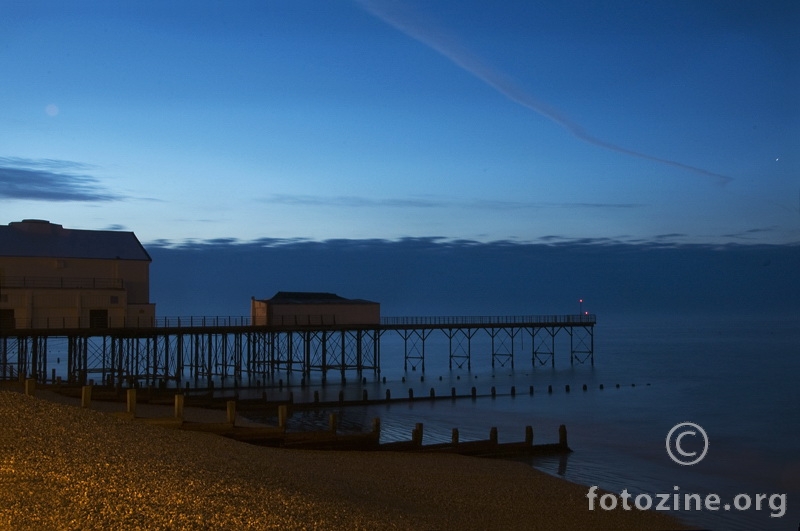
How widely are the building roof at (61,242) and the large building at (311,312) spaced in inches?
354

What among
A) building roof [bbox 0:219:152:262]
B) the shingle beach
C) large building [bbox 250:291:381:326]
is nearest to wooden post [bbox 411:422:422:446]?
the shingle beach

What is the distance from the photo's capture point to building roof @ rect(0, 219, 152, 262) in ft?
137

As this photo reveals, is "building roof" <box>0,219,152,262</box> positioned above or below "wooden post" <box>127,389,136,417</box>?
above

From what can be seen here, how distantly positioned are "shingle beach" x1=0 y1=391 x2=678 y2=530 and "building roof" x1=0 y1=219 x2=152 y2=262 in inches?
1031

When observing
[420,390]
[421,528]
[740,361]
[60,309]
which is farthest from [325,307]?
[740,361]

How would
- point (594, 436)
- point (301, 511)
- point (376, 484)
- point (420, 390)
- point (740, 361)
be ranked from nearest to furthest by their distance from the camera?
point (301, 511)
point (376, 484)
point (594, 436)
point (420, 390)
point (740, 361)

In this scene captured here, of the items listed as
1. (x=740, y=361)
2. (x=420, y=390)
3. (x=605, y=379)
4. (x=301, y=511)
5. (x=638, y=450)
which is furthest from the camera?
(x=740, y=361)

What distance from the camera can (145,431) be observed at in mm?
16688

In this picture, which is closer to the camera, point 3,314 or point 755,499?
point 755,499

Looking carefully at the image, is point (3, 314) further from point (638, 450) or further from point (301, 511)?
point (301, 511)

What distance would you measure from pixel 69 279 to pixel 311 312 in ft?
49.3

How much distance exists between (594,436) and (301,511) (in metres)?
21.9

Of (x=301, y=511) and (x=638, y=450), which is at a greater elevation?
(x=301, y=511)

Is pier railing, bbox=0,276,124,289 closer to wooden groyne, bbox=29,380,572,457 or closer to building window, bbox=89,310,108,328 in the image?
building window, bbox=89,310,108,328
